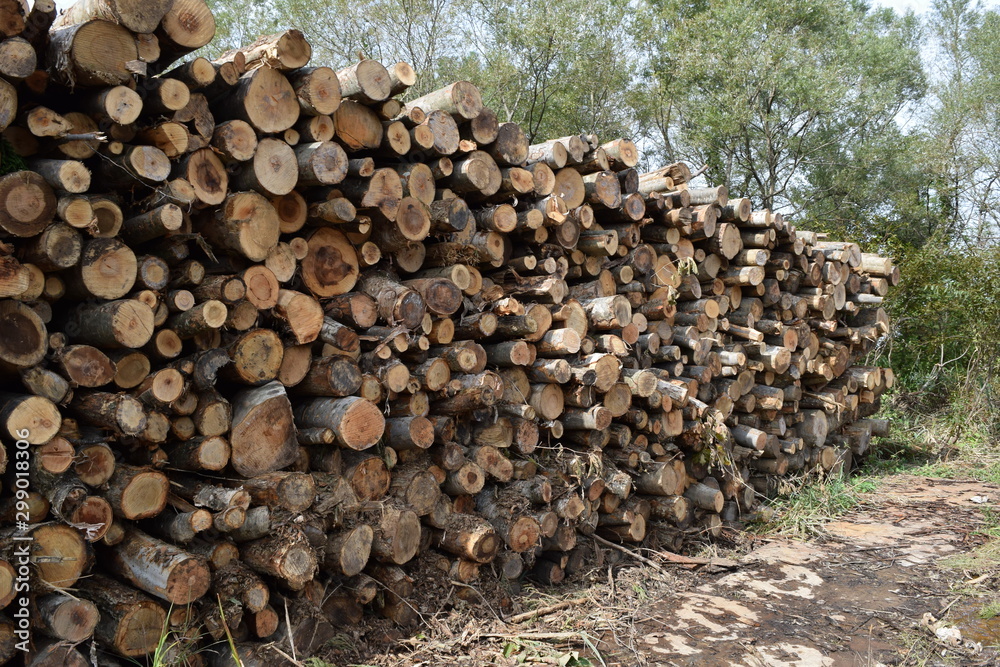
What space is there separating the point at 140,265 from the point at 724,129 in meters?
14.3

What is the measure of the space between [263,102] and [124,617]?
7.14 feet

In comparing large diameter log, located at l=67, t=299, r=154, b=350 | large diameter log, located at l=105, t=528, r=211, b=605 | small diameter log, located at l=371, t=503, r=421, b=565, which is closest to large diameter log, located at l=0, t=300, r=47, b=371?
large diameter log, located at l=67, t=299, r=154, b=350

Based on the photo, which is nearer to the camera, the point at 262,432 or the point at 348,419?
the point at 262,432

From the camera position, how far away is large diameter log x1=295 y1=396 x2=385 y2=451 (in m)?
3.39

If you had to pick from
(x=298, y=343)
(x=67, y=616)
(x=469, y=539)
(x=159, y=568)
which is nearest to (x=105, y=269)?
(x=298, y=343)

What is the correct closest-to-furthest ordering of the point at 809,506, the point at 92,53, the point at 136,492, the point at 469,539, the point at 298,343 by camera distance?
the point at 92,53, the point at 136,492, the point at 298,343, the point at 469,539, the point at 809,506

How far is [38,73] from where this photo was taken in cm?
281

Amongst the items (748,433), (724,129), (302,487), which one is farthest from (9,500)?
(724,129)

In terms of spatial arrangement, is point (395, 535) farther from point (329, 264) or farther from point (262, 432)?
point (329, 264)

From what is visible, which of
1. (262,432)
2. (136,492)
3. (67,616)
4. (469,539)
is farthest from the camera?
(469,539)

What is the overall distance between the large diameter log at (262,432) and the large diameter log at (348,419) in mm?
150

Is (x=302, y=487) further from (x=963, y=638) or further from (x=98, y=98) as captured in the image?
(x=963, y=638)

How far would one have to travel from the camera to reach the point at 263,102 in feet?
11.0

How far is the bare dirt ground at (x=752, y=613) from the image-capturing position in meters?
3.58
